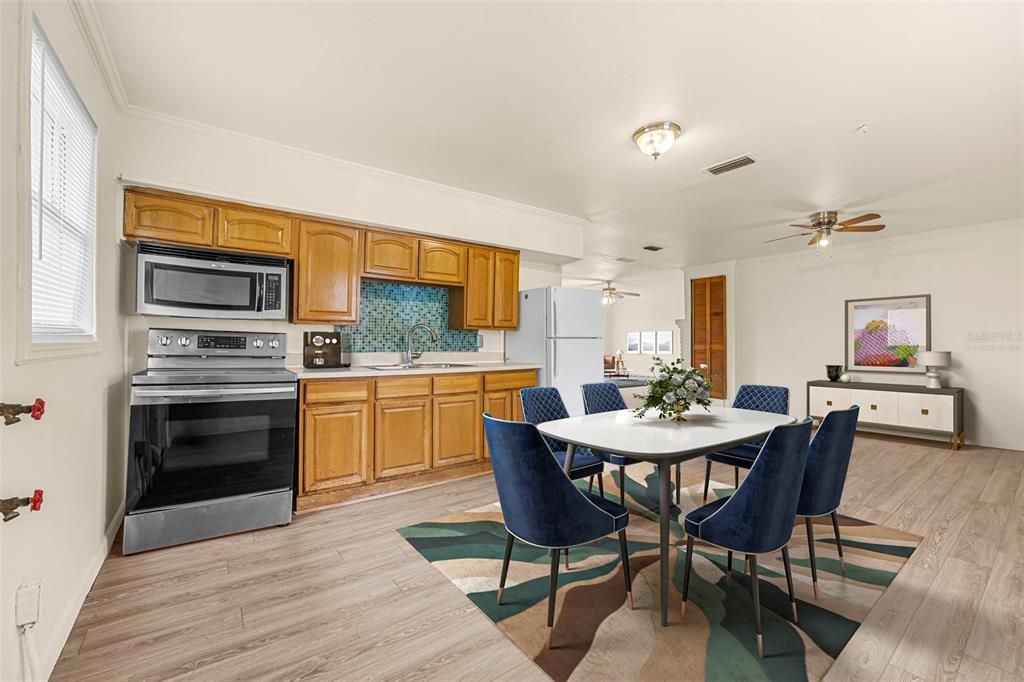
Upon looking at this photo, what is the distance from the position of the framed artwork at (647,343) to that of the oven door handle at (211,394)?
389 inches

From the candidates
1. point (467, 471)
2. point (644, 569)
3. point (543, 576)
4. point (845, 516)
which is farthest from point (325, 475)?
point (845, 516)

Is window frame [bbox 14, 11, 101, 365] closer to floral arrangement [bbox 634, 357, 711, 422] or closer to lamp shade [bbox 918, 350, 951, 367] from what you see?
floral arrangement [bbox 634, 357, 711, 422]

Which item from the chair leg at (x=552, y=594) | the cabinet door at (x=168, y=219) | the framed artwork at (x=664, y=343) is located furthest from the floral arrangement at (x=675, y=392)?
the framed artwork at (x=664, y=343)

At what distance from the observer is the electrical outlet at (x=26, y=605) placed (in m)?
1.36

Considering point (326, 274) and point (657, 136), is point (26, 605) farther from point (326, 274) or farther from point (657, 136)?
point (657, 136)

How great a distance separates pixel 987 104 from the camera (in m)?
2.64

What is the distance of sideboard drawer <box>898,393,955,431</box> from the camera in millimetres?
5227

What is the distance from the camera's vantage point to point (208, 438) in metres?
2.77

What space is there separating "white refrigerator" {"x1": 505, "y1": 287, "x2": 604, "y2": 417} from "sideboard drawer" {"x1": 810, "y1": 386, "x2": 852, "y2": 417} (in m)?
3.48

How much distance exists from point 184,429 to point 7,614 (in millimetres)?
1481

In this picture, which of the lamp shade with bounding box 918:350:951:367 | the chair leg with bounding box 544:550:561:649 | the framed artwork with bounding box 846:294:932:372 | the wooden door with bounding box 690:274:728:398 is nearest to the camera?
the chair leg with bounding box 544:550:561:649

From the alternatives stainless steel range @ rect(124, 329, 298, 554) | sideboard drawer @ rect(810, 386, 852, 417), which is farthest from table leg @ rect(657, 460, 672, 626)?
sideboard drawer @ rect(810, 386, 852, 417)

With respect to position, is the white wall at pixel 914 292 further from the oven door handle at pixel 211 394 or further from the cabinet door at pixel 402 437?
the oven door handle at pixel 211 394

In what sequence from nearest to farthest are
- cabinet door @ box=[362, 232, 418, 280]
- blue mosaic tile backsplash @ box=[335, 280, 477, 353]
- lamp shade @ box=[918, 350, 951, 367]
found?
cabinet door @ box=[362, 232, 418, 280] < blue mosaic tile backsplash @ box=[335, 280, 477, 353] < lamp shade @ box=[918, 350, 951, 367]
